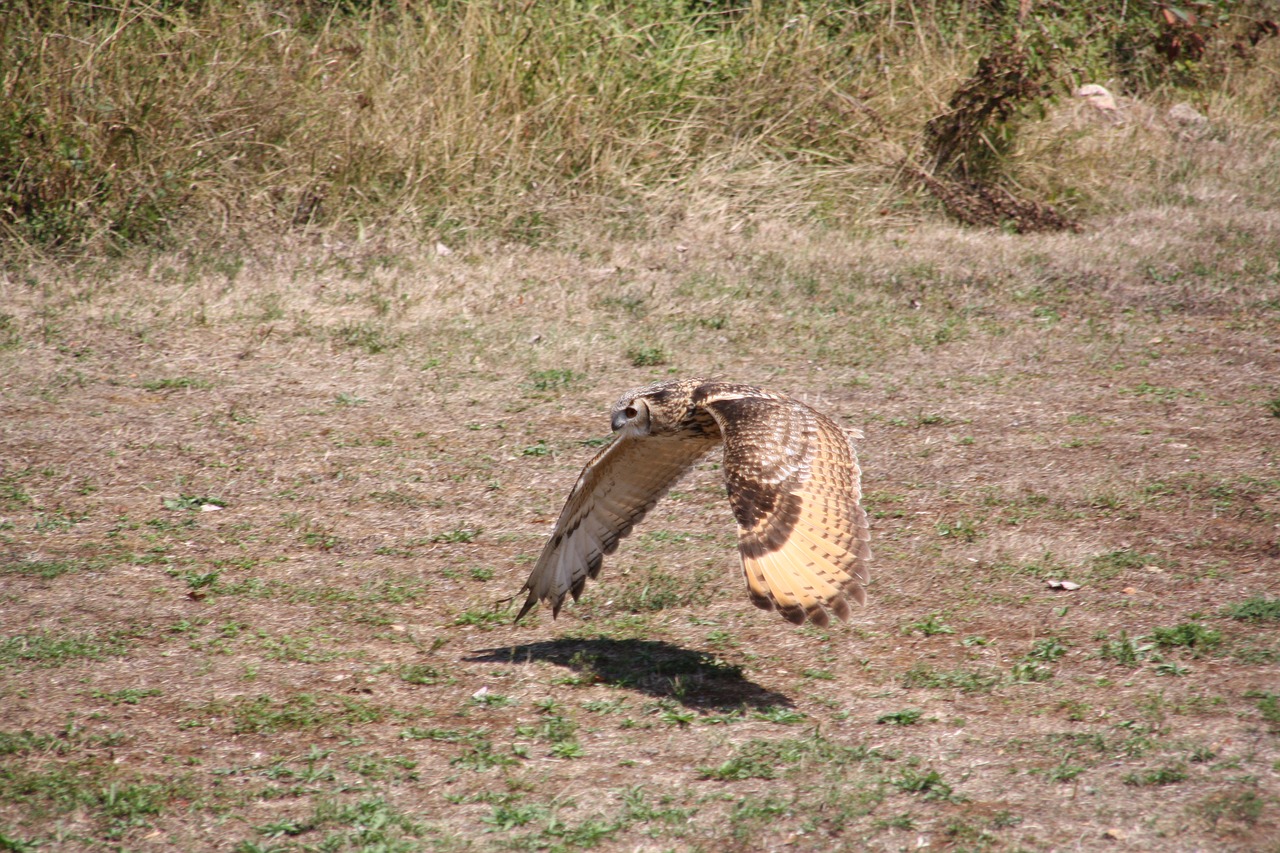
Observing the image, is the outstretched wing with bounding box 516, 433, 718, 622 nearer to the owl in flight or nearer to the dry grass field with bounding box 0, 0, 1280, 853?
the owl in flight

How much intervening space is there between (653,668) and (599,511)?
1.96 ft

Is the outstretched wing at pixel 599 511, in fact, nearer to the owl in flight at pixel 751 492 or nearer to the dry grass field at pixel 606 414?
the owl in flight at pixel 751 492

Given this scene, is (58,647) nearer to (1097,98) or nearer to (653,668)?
(653,668)

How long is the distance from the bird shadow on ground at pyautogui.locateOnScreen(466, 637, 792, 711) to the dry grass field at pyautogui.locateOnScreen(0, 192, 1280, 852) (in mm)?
22

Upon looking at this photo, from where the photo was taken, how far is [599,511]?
14.8 feet

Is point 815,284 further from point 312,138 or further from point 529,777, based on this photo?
point 529,777

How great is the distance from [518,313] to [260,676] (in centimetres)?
448

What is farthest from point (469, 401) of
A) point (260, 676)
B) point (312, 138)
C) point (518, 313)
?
point (312, 138)

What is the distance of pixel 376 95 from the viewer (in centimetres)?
966

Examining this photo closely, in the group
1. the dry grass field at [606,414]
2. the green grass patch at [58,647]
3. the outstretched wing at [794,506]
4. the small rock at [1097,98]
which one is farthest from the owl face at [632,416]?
the small rock at [1097,98]

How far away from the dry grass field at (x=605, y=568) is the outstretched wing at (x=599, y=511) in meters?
0.26

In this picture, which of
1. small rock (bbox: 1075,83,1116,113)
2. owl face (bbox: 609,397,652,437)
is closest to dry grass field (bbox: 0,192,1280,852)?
owl face (bbox: 609,397,652,437)

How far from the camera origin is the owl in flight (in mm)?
3533

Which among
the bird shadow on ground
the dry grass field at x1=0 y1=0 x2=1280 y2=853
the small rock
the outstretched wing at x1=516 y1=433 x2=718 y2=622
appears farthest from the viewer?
the small rock
